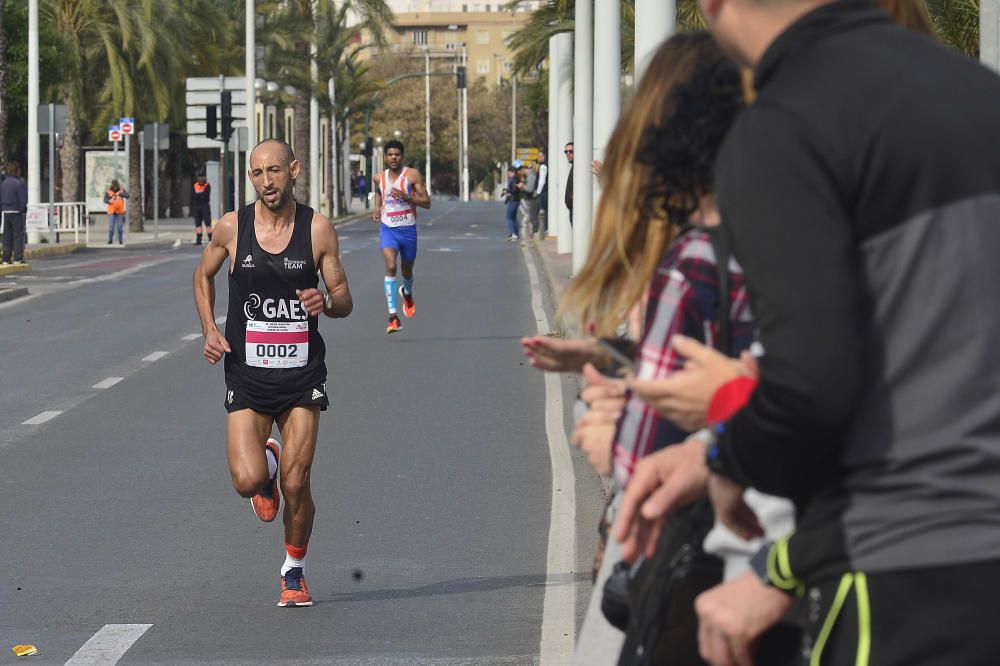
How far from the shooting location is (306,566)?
26.4ft

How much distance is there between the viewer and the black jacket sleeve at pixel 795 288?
228 cm

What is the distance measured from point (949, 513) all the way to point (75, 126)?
161ft

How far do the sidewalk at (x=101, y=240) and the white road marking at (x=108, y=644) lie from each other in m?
25.6

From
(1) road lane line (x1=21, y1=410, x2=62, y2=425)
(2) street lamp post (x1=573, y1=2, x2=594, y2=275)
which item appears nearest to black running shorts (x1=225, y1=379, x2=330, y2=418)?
(1) road lane line (x1=21, y1=410, x2=62, y2=425)

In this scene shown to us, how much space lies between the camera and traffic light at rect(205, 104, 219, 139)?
42.6 meters

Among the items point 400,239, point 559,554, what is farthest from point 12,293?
point 559,554

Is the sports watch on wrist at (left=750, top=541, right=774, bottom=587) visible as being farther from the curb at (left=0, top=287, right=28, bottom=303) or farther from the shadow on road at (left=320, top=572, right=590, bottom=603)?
the curb at (left=0, top=287, right=28, bottom=303)

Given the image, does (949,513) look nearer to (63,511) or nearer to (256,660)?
(256,660)

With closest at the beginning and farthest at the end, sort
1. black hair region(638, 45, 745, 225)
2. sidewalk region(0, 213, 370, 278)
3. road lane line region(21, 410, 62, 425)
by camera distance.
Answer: black hair region(638, 45, 745, 225) → road lane line region(21, 410, 62, 425) → sidewalk region(0, 213, 370, 278)

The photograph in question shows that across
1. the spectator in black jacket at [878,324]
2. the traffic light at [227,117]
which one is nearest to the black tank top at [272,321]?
the spectator in black jacket at [878,324]

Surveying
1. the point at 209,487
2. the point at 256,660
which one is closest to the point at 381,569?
the point at 256,660

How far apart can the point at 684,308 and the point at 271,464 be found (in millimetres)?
4872

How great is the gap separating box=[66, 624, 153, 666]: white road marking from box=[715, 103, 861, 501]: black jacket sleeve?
174 inches

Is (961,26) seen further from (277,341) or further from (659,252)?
(659,252)
